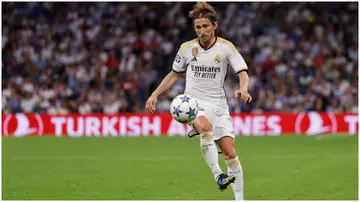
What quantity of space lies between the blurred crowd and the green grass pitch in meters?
3.34

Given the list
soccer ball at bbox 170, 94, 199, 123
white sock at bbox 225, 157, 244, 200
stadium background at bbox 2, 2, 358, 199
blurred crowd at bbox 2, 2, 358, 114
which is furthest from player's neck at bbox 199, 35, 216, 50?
blurred crowd at bbox 2, 2, 358, 114

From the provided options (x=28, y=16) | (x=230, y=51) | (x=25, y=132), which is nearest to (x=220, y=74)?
(x=230, y=51)

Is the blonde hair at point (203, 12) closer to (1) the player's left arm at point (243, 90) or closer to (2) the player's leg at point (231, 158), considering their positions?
(1) the player's left arm at point (243, 90)

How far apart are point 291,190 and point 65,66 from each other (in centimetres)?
1671

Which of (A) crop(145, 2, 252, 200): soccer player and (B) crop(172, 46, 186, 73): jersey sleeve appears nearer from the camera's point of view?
(A) crop(145, 2, 252, 200): soccer player

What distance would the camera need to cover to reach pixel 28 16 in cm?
2769

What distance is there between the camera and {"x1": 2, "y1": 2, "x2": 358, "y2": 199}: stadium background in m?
19.4

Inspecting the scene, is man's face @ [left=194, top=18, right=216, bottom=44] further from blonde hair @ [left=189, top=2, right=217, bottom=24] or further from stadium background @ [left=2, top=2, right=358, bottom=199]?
stadium background @ [left=2, top=2, right=358, bottom=199]

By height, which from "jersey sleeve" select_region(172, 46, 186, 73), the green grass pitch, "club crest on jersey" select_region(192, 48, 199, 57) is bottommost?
the green grass pitch

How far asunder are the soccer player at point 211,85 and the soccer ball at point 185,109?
0.52 ft

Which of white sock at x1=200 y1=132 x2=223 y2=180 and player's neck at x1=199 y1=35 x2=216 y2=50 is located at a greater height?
player's neck at x1=199 y1=35 x2=216 y2=50

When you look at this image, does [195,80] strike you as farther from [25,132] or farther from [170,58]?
[170,58]

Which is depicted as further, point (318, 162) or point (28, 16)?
point (28, 16)

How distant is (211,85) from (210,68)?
0.20 m
